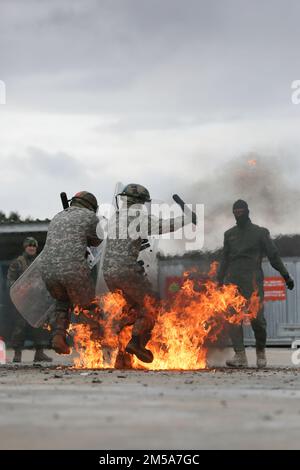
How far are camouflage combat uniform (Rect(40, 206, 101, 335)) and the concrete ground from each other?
1628mm

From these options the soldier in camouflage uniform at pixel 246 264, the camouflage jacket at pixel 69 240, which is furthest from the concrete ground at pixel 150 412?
the soldier in camouflage uniform at pixel 246 264

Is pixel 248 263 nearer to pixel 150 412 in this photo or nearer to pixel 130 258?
pixel 130 258

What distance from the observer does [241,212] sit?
13.4m

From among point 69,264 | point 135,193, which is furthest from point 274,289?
point 69,264

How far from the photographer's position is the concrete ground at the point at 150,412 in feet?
16.9

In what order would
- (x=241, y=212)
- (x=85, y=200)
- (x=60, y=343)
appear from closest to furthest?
(x=60, y=343) → (x=85, y=200) → (x=241, y=212)

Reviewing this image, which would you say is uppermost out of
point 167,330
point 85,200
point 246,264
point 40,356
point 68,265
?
point 85,200

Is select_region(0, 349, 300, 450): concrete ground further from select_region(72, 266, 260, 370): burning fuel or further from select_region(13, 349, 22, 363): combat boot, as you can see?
select_region(13, 349, 22, 363): combat boot

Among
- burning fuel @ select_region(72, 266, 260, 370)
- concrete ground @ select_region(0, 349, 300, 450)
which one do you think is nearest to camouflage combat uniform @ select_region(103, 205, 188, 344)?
burning fuel @ select_region(72, 266, 260, 370)

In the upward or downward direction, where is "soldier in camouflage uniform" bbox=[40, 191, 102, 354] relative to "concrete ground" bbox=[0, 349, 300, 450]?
upward

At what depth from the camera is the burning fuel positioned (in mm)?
11820

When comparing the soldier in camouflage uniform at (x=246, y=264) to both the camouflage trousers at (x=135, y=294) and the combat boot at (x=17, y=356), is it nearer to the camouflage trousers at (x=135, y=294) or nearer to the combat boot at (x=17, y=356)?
the camouflage trousers at (x=135, y=294)

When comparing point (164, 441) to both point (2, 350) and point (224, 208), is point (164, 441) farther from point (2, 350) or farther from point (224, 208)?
point (2, 350)

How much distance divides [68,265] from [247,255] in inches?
104
